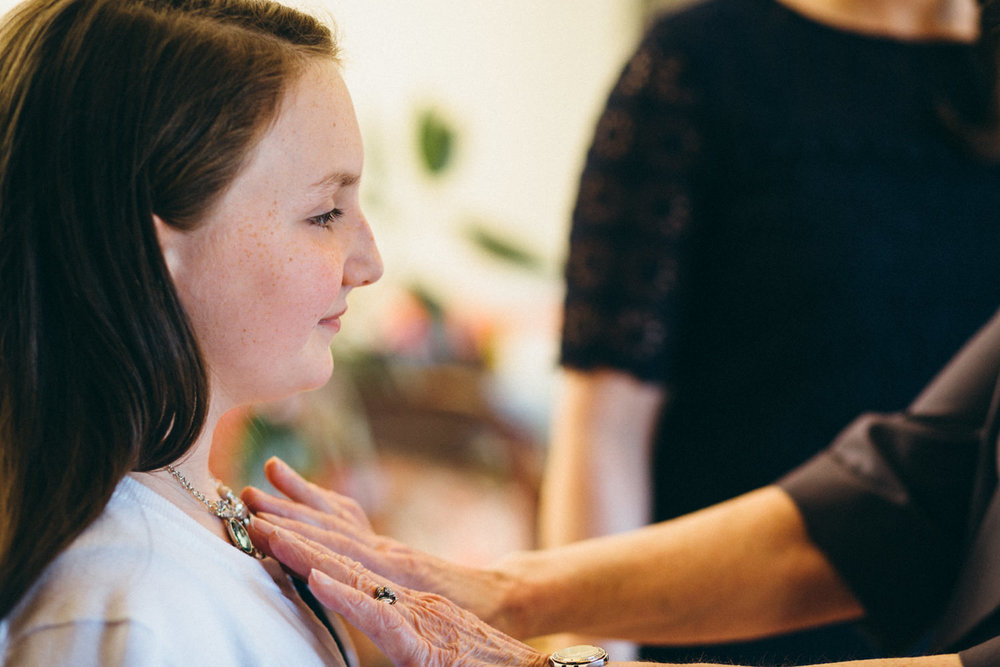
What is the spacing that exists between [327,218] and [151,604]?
0.33 meters

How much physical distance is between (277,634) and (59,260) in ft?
1.02

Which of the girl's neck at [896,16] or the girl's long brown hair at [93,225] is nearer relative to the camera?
the girl's long brown hair at [93,225]

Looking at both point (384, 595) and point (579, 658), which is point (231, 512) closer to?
point (384, 595)

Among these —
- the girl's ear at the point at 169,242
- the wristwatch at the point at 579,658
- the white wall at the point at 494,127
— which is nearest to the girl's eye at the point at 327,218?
the girl's ear at the point at 169,242

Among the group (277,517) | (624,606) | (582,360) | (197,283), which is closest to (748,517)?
(624,606)

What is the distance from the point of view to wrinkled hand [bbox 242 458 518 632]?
85cm

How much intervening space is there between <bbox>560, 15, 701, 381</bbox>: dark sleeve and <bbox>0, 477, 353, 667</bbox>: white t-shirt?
620mm

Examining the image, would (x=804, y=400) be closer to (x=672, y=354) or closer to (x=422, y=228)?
(x=672, y=354)

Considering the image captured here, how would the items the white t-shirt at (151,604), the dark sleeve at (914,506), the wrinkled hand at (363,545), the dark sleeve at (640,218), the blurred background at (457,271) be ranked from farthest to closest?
the blurred background at (457,271) < the dark sleeve at (640,218) < the dark sleeve at (914,506) < the wrinkled hand at (363,545) < the white t-shirt at (151,604)

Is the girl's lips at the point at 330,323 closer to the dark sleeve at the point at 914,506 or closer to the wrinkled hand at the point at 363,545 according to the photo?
the wrinkled hand at the point at 363,545

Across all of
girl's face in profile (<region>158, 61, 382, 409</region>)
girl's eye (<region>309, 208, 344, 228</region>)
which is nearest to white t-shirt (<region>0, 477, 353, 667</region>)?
girl's face in profile (<region>158, 61, 382, 409</region>)

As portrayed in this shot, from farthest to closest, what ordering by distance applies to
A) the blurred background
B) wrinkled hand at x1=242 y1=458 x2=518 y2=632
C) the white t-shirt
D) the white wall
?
the white wall, the blurred background, wrinkled hand at x1=242 y1=458 x2=518 y2=632, the white t-shirt

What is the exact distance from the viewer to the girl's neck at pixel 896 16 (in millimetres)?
1289

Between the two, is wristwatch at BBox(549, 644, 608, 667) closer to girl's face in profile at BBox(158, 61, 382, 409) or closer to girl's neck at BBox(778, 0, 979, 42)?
girl's face in profile at BBox(158, 61, 382, 409)
